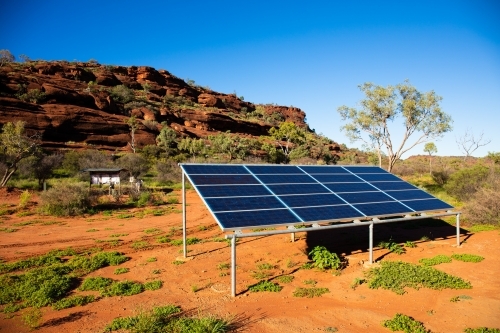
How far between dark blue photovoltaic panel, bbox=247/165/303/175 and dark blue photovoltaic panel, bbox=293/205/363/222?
2932mm

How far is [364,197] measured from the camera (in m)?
13.1

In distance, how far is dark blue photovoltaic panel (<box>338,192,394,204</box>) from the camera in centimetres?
1255

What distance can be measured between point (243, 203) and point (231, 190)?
0.86 meters

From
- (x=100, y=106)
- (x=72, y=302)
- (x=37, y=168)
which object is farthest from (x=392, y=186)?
(x=100, y=106)

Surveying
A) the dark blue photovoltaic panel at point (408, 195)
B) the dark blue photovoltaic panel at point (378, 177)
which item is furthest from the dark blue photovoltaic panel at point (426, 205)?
the dark blue photovoltaic panel at point (378, 177)

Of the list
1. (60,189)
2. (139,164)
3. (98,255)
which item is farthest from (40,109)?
(98,255)

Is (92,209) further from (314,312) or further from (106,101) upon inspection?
(106,101)

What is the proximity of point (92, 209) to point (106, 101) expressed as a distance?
60.4 m

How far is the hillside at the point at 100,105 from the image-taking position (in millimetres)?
59312

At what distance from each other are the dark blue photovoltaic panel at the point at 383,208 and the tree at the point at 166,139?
5546 cm

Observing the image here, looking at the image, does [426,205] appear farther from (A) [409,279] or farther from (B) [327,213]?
(B) [327,213]

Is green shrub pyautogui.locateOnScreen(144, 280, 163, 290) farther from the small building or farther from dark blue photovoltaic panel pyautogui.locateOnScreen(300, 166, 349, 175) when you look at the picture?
the small building

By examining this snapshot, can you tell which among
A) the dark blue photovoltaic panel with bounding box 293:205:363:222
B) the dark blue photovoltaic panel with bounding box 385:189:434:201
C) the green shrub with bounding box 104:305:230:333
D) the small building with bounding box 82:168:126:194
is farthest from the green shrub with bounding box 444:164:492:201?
the small building with bounding box 82:168:126:194

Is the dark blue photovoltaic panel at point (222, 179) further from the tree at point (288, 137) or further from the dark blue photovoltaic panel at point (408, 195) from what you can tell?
the tree at point (288, 137)
